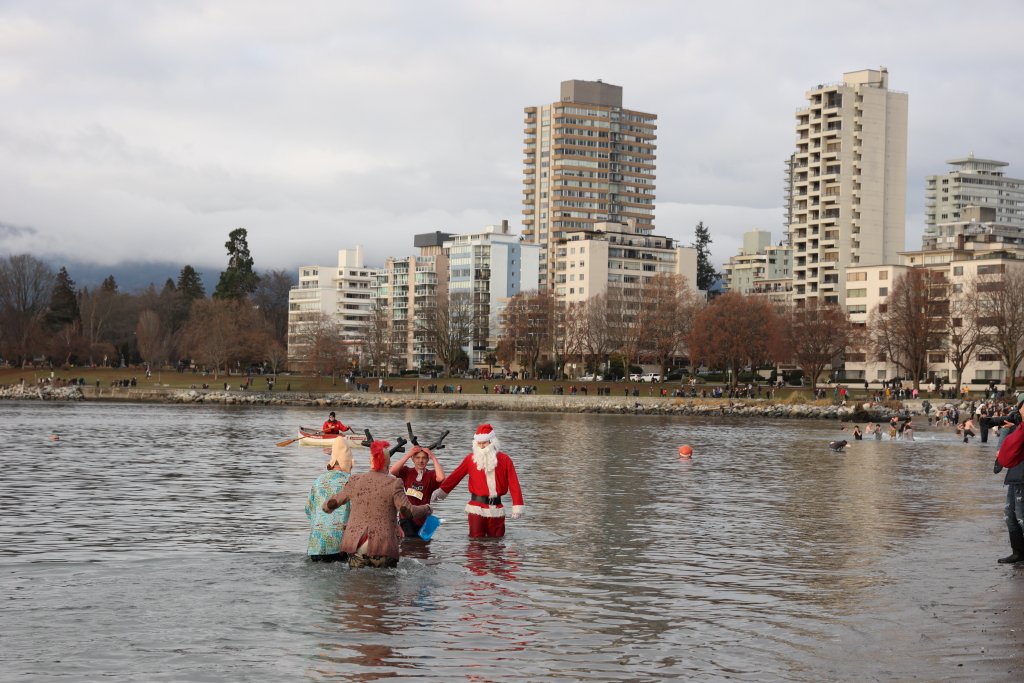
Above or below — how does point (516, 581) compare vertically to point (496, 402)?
above

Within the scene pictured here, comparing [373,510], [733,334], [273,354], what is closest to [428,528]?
[373,510]

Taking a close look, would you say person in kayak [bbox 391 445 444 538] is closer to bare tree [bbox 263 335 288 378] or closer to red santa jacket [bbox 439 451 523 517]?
red santa jacket [bbox 439 451 523 517]

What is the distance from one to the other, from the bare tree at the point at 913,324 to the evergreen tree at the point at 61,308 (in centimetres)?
11238

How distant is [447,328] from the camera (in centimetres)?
16775

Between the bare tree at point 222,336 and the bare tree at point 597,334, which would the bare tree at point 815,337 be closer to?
the bare tree at point 597,334

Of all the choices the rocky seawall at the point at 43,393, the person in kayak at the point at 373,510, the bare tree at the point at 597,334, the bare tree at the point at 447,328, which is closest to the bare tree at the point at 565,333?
the bare tree at the point at 597,334

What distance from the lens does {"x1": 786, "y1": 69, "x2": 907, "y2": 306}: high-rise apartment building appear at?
6427 inches

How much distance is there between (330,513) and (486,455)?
11.2ft

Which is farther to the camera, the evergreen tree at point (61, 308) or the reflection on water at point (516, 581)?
the evergreen tree at point (61, 308)

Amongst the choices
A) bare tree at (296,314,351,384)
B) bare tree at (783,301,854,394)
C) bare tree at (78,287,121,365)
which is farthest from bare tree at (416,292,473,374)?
bare tree at (783,301,854,394)

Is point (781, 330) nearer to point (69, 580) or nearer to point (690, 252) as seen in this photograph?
point (690, 252)

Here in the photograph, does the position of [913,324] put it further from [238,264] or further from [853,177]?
[238,264]

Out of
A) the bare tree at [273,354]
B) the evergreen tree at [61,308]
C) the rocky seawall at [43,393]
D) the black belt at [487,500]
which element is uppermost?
the evergreen tree at [61,308]

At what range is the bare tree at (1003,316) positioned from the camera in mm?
112188
